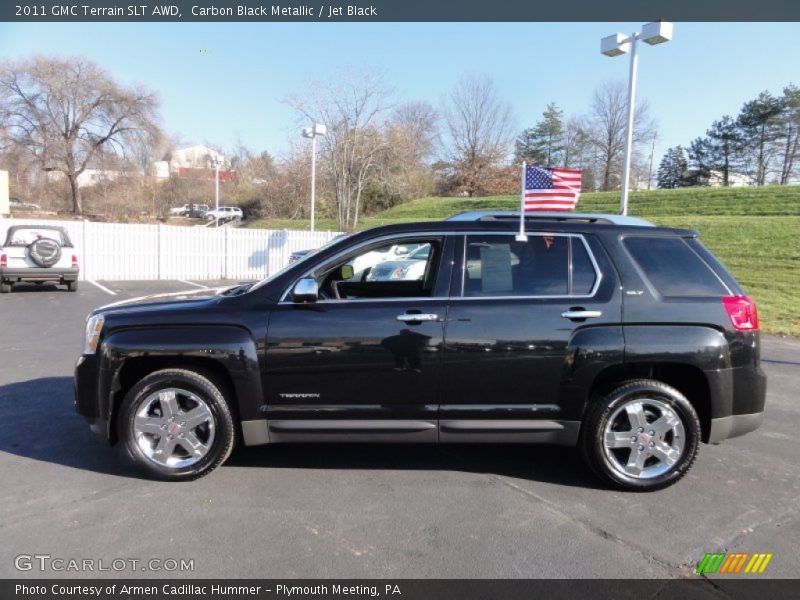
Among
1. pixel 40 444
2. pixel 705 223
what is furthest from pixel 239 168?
pixel 40 444

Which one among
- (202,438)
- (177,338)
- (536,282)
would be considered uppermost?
(536,282)

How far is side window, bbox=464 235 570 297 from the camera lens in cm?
386

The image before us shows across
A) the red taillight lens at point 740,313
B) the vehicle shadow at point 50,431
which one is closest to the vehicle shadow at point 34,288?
the vehicle shadow at point 50,431

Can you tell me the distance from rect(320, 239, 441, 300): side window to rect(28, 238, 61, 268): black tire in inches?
386

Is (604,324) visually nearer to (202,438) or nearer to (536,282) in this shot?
(536,282)

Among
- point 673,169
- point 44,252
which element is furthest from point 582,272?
point 673,169

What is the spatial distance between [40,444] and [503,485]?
3642mm

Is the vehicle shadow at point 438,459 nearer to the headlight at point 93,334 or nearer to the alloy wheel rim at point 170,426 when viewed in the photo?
the alloy wheel rim at point 170,426

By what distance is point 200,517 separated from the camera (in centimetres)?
333

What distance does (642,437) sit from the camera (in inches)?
150

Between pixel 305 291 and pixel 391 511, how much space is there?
1.54 metres

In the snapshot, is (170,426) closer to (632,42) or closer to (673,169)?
(632,42)
